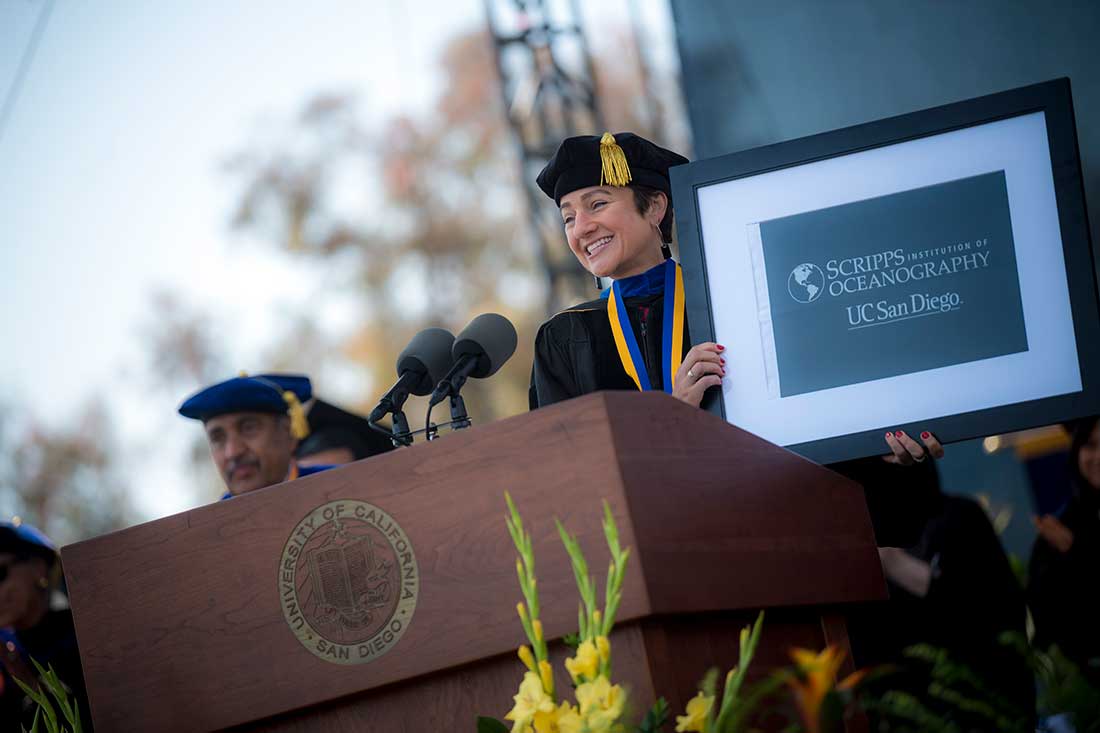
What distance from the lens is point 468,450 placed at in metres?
1.83

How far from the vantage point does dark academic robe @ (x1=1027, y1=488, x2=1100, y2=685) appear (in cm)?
419

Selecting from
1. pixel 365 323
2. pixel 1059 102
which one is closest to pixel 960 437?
pixel 1059 102

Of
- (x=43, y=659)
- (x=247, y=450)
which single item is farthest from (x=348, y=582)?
(x=43, y=659)

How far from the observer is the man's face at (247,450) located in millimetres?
4250

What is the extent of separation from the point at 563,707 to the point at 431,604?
0.29 meters

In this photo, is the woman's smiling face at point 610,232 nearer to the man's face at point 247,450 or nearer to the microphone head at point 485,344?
the microphone head at point 485,344

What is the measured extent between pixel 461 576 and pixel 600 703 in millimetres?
338

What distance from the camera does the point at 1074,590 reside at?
4.25 meters

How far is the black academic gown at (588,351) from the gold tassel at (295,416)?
1.86 m

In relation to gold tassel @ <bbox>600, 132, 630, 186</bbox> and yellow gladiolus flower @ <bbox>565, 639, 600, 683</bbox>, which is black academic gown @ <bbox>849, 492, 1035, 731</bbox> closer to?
gold tassel @ <bbox>600, 132, 630, 186</bbox>

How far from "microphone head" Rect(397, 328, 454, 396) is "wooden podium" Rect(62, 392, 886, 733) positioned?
55 cm

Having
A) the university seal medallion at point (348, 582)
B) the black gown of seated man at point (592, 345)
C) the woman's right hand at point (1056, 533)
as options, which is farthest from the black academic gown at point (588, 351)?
Answer: the woman's right hand at point (1056, 533)

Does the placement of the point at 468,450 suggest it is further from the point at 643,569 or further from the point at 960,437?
the point at 960,437

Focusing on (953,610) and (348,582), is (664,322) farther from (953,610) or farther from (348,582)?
(953,610)
